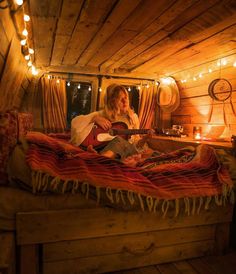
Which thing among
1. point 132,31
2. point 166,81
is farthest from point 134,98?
point 132,31

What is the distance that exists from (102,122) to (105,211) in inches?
54.9

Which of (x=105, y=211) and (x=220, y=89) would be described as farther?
(x=220, y=89)

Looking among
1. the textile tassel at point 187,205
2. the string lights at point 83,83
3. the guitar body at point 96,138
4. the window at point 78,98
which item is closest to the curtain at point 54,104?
the string lights at point 83,83

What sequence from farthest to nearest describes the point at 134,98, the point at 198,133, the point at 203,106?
the point at 134,98, the point at 203,106, the point at 198,133

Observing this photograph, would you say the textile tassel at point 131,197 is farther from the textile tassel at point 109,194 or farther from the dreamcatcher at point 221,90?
the dreamcatcher at point 221,90

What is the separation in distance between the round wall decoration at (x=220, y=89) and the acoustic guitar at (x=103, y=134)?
1.03 m

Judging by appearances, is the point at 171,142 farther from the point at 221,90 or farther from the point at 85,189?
the point at 85,189

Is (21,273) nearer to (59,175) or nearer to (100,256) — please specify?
(100,256)

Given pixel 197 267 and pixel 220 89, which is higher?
pixel 220 89

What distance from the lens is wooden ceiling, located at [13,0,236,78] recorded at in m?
1.73

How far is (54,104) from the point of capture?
3844 mm

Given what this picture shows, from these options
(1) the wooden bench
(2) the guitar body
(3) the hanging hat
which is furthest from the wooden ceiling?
(1) the wooden bench

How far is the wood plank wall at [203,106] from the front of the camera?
2.87 metres

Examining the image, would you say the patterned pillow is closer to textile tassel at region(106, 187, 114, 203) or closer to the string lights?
→ textile tassel at region(106, 187, 114, 203)
